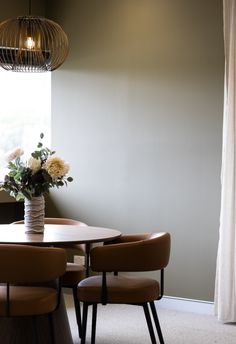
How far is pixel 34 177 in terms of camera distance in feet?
12.4

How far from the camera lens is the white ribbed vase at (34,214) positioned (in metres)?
3.83

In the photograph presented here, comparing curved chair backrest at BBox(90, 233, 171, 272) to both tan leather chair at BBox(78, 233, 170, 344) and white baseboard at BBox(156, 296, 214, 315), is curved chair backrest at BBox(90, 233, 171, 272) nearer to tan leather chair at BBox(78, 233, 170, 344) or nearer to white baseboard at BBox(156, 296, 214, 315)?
Answer: tan leather chair at BBox(78, 233, 170, 344)

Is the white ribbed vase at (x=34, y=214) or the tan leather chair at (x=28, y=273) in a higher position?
the white ribbed vase at (x=34, y=214)

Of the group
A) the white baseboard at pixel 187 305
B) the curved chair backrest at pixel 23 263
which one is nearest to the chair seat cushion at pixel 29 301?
the curved chair backrest at pixel 23 263

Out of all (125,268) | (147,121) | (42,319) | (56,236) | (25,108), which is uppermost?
(25,108)

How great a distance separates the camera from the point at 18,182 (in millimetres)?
3803

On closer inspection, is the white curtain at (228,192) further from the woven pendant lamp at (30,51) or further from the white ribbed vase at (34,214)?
the white ribbed vase at (34,214)

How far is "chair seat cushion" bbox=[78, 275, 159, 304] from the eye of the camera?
3484mm

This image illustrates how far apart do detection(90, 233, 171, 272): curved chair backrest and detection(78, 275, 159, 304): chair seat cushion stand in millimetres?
110

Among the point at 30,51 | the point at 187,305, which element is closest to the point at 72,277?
the point at 187,305

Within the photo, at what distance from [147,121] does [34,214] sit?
161cm

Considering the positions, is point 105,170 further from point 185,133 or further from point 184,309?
point 184,309

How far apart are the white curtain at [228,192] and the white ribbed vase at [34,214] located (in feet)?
4.56

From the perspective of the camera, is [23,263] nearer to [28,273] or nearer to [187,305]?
[28,273]
